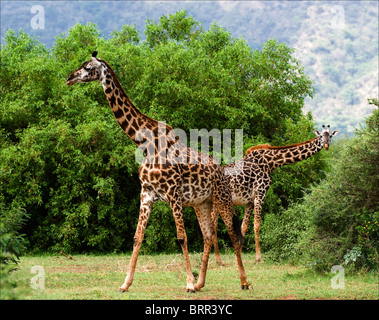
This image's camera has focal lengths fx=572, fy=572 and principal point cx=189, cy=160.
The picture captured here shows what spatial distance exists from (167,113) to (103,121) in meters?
2.07

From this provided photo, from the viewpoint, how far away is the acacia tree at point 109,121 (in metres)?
16.2

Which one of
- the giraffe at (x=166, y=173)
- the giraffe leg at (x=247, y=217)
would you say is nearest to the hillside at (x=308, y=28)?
the giraffe leg at (x=247, y=217)

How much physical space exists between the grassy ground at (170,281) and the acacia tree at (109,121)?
2245 mm

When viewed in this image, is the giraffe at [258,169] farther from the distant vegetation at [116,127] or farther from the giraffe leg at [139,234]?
the giraffe leg at [139,234]

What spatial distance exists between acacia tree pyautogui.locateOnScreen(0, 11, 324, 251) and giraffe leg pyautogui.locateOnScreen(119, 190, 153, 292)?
652 cm

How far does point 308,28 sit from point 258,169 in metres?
111

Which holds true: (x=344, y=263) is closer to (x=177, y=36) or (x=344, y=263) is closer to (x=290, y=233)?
(x=290, y=233)

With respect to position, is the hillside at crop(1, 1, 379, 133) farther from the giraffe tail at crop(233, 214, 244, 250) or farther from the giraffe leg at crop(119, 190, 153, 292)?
the giraffe leg at crop(119, 190, 153, 292)

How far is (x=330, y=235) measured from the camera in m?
11.7

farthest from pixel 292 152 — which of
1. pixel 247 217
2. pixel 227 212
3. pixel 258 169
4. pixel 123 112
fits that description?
pixel 123 112

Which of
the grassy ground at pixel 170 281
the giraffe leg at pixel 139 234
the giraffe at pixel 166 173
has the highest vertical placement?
the giraffe at pixel 166 173

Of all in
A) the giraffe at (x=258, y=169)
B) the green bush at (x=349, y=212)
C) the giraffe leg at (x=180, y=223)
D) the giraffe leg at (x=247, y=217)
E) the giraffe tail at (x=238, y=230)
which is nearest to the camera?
the giraffe leg at (x=180, y=223)

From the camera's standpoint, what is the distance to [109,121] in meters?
17.2
